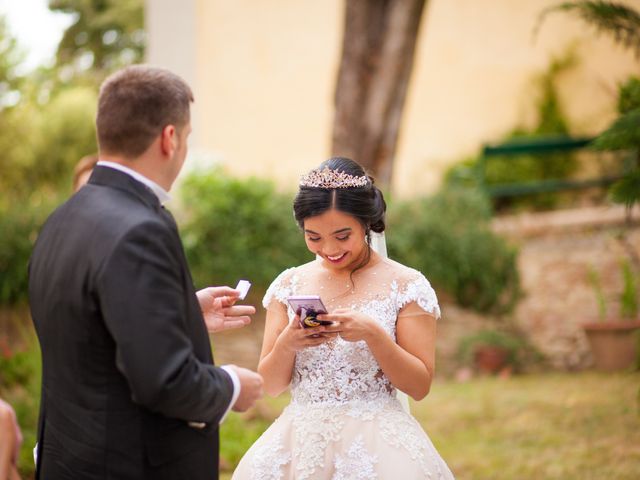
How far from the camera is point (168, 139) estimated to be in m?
2.74

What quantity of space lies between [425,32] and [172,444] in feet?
46.8

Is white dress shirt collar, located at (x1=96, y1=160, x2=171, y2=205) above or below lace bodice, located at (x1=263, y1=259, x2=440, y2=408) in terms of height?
above

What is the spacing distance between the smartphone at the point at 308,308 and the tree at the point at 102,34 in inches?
975

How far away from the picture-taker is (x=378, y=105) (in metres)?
11.2

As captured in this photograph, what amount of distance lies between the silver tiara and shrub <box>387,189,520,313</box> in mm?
7829

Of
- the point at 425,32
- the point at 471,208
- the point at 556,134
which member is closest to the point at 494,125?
the point at 556,134

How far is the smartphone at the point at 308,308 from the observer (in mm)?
3232

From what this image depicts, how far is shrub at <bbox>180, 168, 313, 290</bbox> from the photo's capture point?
36.1 ft

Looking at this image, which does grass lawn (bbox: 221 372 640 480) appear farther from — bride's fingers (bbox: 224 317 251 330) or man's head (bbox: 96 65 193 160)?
man's head (bbox: 96 65 193 160)

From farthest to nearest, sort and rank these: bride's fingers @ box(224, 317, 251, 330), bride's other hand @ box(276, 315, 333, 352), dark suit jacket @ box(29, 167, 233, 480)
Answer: bride's fingers @ box(224, 317, 251, 330)
bride's other hand @ box(276, 315, 333, 352)
dark suit jacket @ box(29, 167, 233, 480)

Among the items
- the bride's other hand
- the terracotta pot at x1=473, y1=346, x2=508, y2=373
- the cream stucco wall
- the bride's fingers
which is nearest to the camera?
the bride's other hand

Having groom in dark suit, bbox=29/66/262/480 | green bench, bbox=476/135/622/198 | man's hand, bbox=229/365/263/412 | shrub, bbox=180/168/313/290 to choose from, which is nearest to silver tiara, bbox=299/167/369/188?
groom in dark suit, bbox=29/66/262/480

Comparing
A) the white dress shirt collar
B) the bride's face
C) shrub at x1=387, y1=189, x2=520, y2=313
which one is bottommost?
shrub at x1=387, y1=189, x2=520, y2=313

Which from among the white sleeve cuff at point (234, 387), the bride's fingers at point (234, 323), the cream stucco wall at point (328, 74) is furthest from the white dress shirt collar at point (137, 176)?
the cream stucco wall at point (328, 74)
